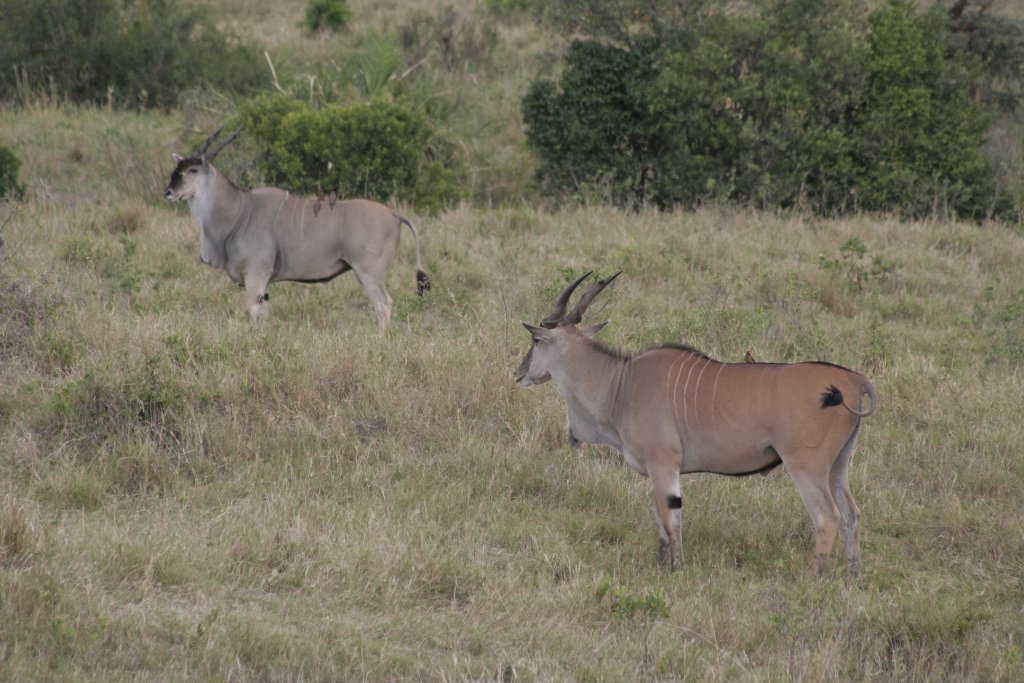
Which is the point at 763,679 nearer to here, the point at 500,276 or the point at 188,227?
the point at 500,276

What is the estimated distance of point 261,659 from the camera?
176 inches

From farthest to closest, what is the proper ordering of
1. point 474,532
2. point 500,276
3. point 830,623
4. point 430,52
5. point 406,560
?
point 430,52
point 500,276
point 474,532
point 406,560
point 830,623

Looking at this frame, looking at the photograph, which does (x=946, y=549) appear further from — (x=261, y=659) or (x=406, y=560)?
(x=261, y=659)

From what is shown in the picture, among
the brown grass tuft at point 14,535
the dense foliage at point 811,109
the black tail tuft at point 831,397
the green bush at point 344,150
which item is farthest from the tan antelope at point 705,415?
the dense foliage at point 811,109

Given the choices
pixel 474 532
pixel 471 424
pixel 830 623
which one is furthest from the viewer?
pixel 471 424

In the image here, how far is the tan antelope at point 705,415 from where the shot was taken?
5.38m

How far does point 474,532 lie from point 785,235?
7.31 meters

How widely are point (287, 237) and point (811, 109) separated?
8.23 m

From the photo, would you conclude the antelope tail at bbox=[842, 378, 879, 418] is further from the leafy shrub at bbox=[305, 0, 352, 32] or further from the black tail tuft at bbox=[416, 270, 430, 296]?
the leafy shrub at bbox=[305, 0, 352, 32]

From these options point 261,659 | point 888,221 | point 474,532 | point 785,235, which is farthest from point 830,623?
point 888,221

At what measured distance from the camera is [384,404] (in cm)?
725

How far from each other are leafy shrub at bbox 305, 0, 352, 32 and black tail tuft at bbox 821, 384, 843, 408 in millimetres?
18799

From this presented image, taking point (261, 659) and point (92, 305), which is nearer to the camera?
point (261, 659)

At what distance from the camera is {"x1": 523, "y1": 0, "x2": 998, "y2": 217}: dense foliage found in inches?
593
